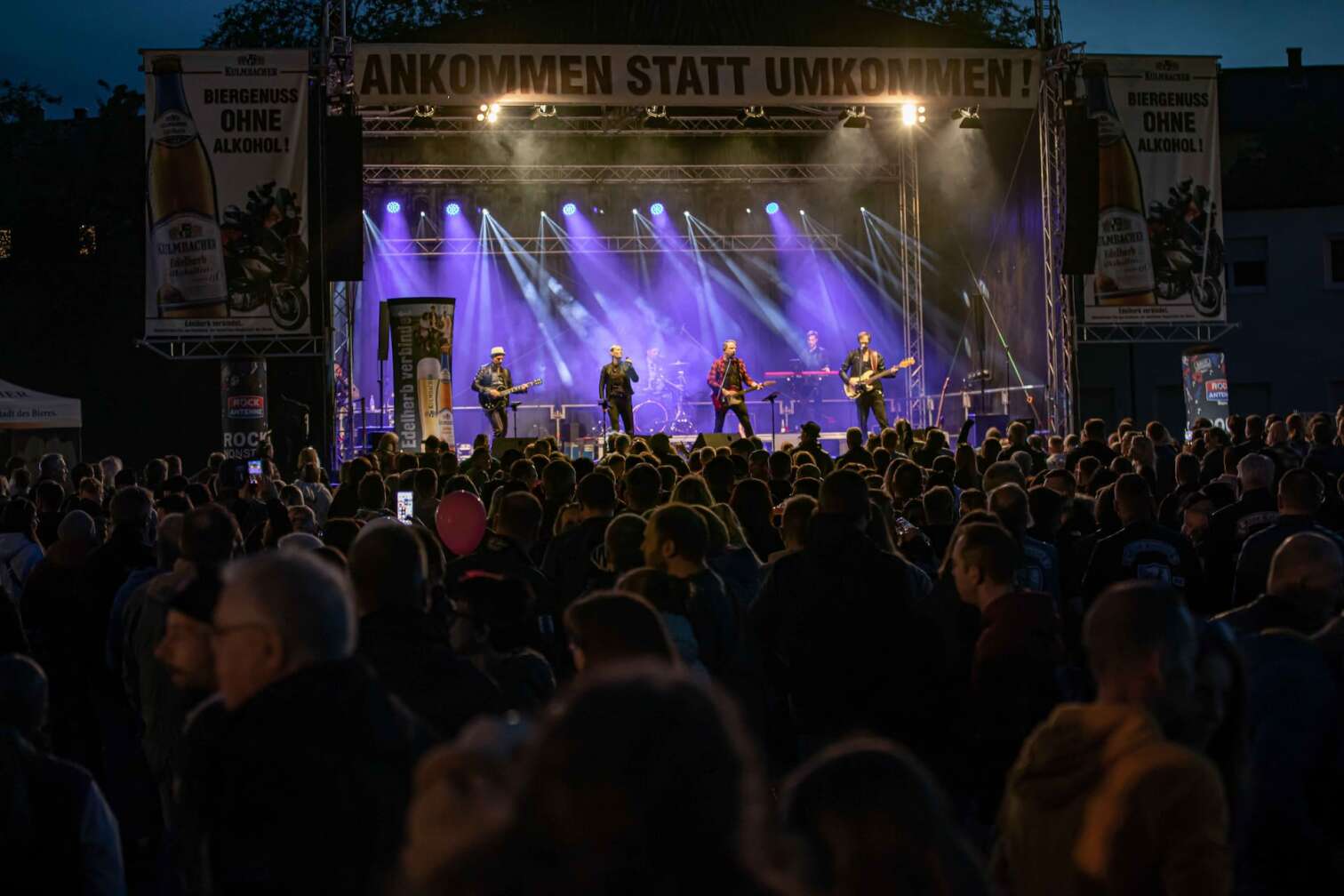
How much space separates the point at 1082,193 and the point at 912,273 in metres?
7.31

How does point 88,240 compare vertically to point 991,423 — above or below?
above

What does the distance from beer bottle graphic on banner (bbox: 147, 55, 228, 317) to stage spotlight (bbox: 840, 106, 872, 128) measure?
8.58 meters

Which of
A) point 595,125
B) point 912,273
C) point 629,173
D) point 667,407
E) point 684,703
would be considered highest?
point 595,125

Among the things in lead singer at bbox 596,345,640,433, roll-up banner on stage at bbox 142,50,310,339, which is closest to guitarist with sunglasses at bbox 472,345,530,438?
lead singer at bbox 596,345,640,433

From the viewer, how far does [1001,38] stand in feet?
124

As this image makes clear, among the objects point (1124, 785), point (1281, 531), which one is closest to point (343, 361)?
point (1281, 531)

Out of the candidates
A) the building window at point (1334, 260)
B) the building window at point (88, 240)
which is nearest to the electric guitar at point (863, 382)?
the building window at point (1334, 260)

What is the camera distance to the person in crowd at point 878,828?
1.85 metres

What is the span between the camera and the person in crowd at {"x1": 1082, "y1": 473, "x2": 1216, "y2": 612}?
20.0ft

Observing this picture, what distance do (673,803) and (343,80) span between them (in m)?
17.6

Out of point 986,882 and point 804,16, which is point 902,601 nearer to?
point 986,882

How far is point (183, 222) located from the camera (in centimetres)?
A: 1753

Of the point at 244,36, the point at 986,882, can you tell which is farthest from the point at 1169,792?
the point at 244,36

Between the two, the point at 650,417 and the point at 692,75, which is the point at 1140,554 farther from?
the point at 650,417
